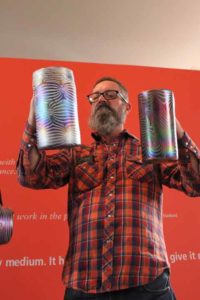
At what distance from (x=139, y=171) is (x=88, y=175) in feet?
Answer: 0.46

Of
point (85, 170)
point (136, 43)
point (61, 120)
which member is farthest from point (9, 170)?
point (136, 43)

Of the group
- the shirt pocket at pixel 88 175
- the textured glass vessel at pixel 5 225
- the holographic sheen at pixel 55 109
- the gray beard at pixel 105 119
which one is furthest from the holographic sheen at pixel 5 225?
the gray beard at pixel 105 119

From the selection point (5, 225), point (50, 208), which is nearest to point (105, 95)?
point (5, 225)

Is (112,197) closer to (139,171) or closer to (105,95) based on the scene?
(139,171)

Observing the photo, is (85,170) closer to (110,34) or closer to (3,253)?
(3,253)

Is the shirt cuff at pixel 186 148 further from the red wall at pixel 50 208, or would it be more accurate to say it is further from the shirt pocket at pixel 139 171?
the red wall at pixel 50 208

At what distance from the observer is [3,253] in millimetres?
1729

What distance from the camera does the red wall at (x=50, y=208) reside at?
5.69 ft

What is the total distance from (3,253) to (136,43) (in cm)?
163

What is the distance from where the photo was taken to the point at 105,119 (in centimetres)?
116

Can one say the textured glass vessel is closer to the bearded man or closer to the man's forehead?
the bearded man

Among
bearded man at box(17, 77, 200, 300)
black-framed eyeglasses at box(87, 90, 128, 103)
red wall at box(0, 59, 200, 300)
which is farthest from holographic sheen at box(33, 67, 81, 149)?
red wall at box(0, 59, 200, 300)

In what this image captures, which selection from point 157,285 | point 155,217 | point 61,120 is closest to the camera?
point 61,120

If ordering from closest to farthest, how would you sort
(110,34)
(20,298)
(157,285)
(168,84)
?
(157,285) → (20,298) → (168,84) → (110,34)
